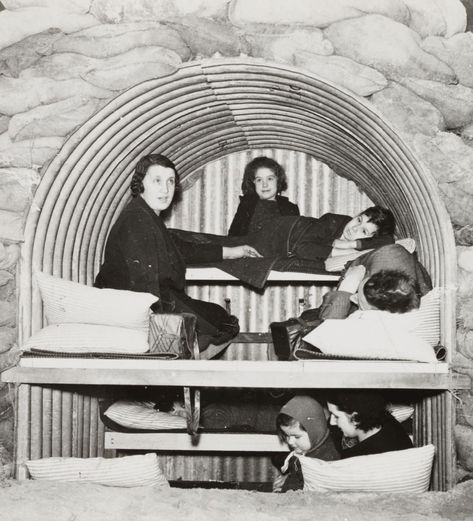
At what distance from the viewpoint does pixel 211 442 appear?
15.8ft

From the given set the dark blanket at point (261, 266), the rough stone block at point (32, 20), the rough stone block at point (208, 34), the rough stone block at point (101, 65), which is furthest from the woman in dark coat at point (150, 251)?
the rough stone block at point (32, 20)

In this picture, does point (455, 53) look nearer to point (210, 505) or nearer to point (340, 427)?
point (340, 427)

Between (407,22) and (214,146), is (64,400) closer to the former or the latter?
(214,146)

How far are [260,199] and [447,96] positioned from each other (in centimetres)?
201

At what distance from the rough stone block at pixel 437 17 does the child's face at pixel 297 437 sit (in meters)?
2.39

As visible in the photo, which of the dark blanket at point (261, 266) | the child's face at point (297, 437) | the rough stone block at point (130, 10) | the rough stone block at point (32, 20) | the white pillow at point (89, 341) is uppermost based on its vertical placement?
the rough stone block at point (130, 10)

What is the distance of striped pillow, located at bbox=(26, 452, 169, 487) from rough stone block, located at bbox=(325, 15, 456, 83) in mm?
2386

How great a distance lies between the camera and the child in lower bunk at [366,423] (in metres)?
4.21

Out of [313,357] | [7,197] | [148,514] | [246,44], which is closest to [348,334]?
[313,357]

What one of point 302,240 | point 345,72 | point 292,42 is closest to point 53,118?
point 292,42

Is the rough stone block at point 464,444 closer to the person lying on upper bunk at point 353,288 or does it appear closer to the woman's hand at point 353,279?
the person lying on upper bunk at point 353,288

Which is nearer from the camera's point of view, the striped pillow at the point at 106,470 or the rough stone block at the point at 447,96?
the striped pillow at the point at 106,470

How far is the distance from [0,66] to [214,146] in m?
2.11

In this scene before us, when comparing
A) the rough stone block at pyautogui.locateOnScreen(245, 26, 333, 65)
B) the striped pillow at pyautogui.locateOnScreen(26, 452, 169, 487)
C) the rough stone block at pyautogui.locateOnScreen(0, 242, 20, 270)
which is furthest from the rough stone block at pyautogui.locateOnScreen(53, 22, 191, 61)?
the striped pillow at pyautogui.locateOnScreen(26, 452, 169, 487)
